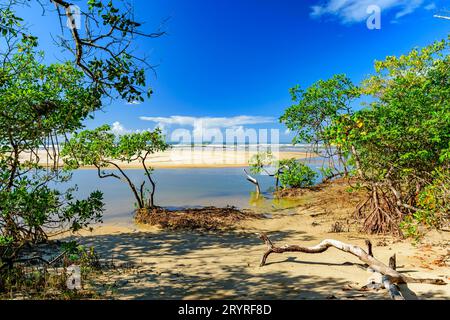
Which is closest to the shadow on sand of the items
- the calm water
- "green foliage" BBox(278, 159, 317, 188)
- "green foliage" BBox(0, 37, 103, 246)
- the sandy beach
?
the sandy beach

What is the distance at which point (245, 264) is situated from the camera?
8.07 meters

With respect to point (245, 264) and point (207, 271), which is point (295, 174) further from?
point (207, 271)

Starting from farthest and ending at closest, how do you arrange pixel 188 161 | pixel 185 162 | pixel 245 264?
pixel 188 161
pixel 185 162
pixel 245 264

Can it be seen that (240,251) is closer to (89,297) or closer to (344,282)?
(344,282)

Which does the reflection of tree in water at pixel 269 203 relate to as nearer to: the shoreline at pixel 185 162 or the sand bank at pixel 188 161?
the shoreline at pixel 185 162

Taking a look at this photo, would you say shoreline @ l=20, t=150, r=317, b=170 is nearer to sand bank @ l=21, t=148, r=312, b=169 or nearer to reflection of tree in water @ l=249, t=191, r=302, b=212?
sand bank @ l=21, t=148, r=312, b=169

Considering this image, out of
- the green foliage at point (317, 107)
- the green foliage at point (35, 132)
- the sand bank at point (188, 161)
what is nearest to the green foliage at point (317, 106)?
the green foliage at point (317, 107)

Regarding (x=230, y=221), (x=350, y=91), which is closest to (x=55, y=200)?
(x=230, y=221)

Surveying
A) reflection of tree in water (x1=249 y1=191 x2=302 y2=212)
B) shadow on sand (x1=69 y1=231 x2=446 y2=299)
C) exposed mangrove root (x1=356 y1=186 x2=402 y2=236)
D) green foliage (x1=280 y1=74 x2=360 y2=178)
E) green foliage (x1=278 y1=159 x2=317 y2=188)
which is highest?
green foliage (x1=280 y1=74 x2=360 y2=178)

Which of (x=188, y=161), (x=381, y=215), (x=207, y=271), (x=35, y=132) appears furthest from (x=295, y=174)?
(x=188, y=161)

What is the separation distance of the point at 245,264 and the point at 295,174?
43.4 ft

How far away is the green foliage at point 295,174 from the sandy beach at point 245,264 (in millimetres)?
6881

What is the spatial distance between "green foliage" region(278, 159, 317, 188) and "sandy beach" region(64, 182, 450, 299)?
22.6ft

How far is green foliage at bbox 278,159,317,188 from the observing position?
1969 cm
